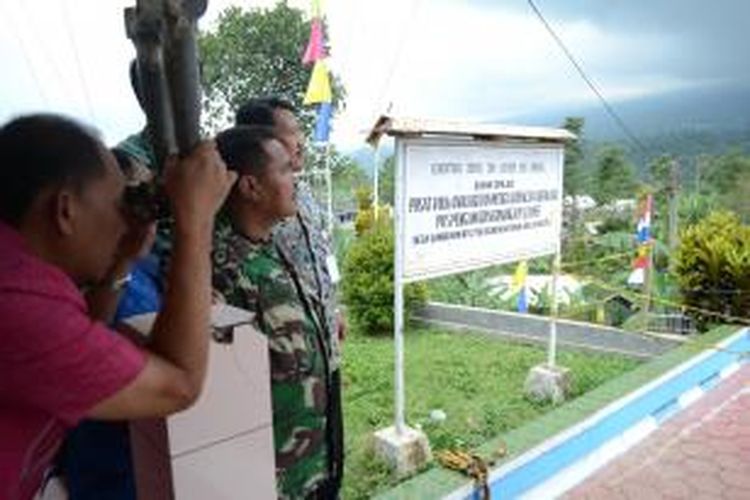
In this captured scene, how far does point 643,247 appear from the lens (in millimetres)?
9375

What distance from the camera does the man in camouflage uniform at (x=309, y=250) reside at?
2.12m

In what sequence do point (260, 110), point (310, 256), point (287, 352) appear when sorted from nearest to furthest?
1. point (287, 352)
2. point (310, 256)
3. point (260, 110)

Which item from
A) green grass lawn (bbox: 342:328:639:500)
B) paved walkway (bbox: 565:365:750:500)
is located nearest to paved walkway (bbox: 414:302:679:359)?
green grass lawn (bbox: 342:328:639:500)

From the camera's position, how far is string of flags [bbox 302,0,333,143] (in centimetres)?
1216

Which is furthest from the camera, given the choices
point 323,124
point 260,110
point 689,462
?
point 323,124

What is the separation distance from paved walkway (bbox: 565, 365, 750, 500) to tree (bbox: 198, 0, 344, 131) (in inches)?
540

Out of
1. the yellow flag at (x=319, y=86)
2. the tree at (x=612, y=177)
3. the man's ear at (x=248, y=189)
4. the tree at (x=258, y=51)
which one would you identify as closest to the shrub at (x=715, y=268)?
the yellow flag at (x=319, y=86)

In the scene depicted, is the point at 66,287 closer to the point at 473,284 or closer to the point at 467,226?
the point at 467,226

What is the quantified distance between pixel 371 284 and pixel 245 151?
6.97m

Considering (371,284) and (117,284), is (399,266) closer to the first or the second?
(117,284)

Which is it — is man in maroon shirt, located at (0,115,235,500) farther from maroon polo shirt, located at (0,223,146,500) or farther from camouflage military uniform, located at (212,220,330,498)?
camouflage military uniform, located at (212,220,330,498)

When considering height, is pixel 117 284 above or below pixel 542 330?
above

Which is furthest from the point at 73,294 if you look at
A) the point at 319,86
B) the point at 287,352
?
the point at 319,86

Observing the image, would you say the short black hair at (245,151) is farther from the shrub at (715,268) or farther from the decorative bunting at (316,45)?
the decorative bunting at (316,45)
